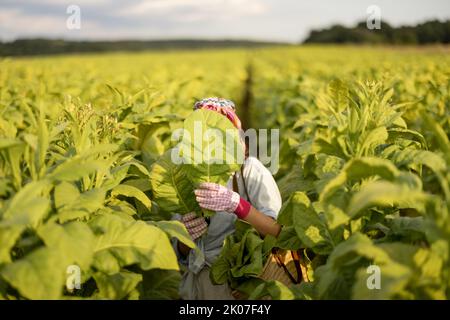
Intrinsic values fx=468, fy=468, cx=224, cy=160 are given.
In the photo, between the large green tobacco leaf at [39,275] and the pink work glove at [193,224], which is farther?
the pink work glove at [193,224]

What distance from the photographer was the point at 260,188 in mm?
2830

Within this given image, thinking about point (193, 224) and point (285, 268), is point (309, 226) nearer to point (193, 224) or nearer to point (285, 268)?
point (285, 268)

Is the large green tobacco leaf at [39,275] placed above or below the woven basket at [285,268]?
above

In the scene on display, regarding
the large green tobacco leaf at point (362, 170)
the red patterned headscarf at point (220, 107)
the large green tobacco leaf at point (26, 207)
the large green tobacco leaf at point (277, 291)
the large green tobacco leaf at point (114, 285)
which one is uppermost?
the red patterned headscarf at point (220, 107)

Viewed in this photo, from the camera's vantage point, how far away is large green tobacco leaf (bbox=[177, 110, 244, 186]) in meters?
2.30

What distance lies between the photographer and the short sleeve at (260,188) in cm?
280

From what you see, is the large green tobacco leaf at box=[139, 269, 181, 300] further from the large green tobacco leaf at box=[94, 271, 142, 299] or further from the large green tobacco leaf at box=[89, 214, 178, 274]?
the large green tobacco leaf at box=[89, 214, 178, 274]

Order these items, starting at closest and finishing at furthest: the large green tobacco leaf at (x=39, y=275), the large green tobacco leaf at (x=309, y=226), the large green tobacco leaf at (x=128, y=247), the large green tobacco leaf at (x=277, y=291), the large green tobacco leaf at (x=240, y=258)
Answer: the large green tobacco leaf at (x=39, y=275), the large green tobacco leaf at (x=128, y=247), the large green tobacco leaf at (x=277, y=291), the large green tobacco leaf at (x=309, y=226), the large green tobacco leaf at (x=240, y=258)

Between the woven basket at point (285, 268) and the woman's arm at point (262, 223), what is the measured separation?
126 mm

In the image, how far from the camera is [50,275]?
1534 millimetres

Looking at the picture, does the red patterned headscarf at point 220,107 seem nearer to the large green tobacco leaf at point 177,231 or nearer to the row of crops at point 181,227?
the row of crops at point 181,227

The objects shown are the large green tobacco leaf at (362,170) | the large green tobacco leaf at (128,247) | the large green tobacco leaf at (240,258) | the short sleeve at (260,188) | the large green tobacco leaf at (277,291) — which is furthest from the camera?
the short sleeve at (260,188)

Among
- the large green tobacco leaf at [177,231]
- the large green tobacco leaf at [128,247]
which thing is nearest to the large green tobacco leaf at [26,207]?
the large green tobacco leaf at [128,247]
